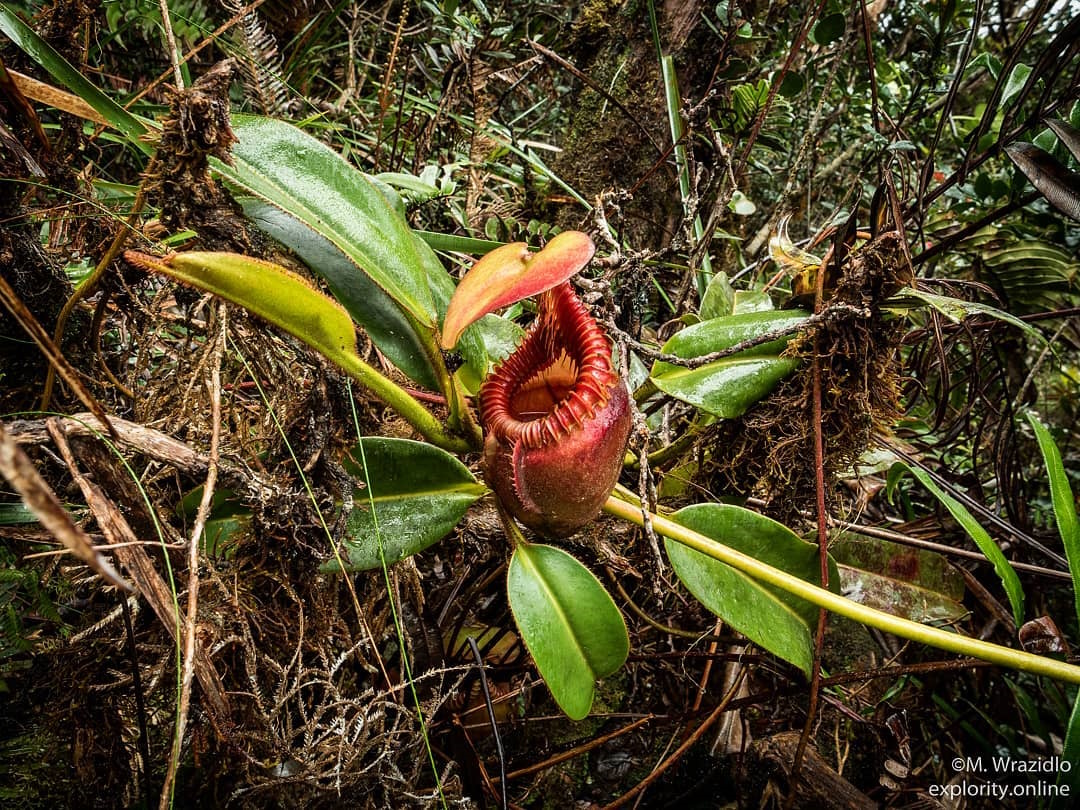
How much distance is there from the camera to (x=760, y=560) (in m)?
0.89

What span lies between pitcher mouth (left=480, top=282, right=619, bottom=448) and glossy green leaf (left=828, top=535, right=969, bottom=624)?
59cm

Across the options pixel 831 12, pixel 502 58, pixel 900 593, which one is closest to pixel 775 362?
pixel 900 593

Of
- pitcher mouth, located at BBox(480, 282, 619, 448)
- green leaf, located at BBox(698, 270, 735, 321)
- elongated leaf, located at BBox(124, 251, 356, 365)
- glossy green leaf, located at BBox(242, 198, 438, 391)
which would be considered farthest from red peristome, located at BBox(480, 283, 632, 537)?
green leaf, located at BBox(698, 270, 735, 321)

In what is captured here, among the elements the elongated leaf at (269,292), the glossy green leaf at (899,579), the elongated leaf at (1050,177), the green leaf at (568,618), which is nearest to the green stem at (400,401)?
the elongated leaf at (269,292)

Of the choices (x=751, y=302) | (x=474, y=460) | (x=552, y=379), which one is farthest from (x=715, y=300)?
(x=474, y=460)

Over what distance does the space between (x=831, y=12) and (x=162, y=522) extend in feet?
5.36

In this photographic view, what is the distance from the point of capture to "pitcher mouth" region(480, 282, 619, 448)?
0.72 meters

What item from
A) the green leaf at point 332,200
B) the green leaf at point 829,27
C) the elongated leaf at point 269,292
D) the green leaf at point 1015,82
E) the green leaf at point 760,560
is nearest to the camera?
the elongated leaf at point 269,292

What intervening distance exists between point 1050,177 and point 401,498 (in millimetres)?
998

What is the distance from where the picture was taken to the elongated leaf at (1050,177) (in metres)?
0.87

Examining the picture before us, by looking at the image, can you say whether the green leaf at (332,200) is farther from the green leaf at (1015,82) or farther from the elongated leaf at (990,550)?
the green leaf at (1015,82)

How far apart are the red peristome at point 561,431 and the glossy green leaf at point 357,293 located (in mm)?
102

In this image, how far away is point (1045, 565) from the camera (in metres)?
1.32

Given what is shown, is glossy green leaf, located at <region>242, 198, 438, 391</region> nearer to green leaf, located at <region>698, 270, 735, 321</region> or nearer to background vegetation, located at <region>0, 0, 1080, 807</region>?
background vegetation, located at <region>0, 0, 1080, 807</region>
